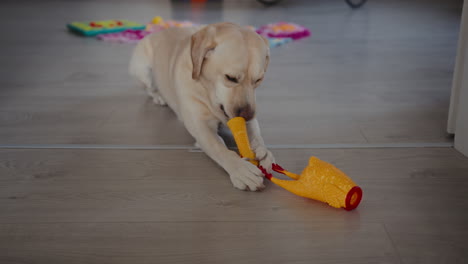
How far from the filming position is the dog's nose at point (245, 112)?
1543mm

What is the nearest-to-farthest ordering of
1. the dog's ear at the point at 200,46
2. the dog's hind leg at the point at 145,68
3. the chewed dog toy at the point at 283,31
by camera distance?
the dog's ear at the point at 200,46
the dog's hind leg at the point at 145,68
the chewed dog toy at the point at 283,31

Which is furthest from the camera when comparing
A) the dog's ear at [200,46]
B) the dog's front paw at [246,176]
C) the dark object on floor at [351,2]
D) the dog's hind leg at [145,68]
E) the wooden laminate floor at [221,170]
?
the dark object on floor at [351,2]

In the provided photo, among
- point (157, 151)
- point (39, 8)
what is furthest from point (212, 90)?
point (39, 8)

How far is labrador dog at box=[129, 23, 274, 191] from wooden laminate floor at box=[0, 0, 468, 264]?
0.26 feet

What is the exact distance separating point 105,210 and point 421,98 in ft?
5.72

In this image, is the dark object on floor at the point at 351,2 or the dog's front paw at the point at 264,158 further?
the dark object on floor at the point at 351,2

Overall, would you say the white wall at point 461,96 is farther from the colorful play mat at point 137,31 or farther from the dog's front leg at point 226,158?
the colorful play mat at point 137,31

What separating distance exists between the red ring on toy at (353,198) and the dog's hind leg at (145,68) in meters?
1.25

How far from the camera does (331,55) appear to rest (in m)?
3.29

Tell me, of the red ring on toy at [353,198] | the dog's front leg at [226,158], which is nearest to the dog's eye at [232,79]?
the dog's front leg at [226,158]

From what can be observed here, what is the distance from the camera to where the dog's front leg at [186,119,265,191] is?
1.47 metres

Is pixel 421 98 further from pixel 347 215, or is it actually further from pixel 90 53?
pixel 90 53

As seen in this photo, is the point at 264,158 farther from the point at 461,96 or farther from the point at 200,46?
the point at 461,96

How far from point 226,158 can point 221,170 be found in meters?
0.08
